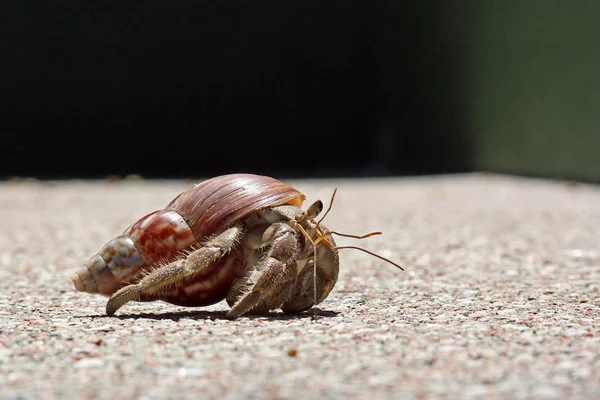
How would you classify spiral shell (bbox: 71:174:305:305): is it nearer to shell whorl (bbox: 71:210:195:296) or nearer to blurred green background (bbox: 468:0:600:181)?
shell whorl (bbox: 71:210:195:296)

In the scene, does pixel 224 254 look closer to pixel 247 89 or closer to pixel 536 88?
pixel 536 88

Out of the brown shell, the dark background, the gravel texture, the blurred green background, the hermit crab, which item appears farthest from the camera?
the dark background

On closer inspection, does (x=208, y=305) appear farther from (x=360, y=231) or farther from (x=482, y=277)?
(x=360, y=231)

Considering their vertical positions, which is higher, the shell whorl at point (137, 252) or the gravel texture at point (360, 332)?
the shell whorl at point (137, 252)

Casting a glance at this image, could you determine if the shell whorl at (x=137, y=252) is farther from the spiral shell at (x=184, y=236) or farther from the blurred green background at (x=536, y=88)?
the blurred green background at (x=536, y=88)

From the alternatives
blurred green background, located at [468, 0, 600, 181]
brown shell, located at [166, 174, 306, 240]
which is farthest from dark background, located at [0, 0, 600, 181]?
brown shell, located at [166, 174, 306, 240]

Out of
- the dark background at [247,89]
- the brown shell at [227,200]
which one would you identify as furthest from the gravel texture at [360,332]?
the dark background at [247,89]

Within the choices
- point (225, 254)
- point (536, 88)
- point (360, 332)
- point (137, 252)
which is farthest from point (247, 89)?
point (360, 332)
